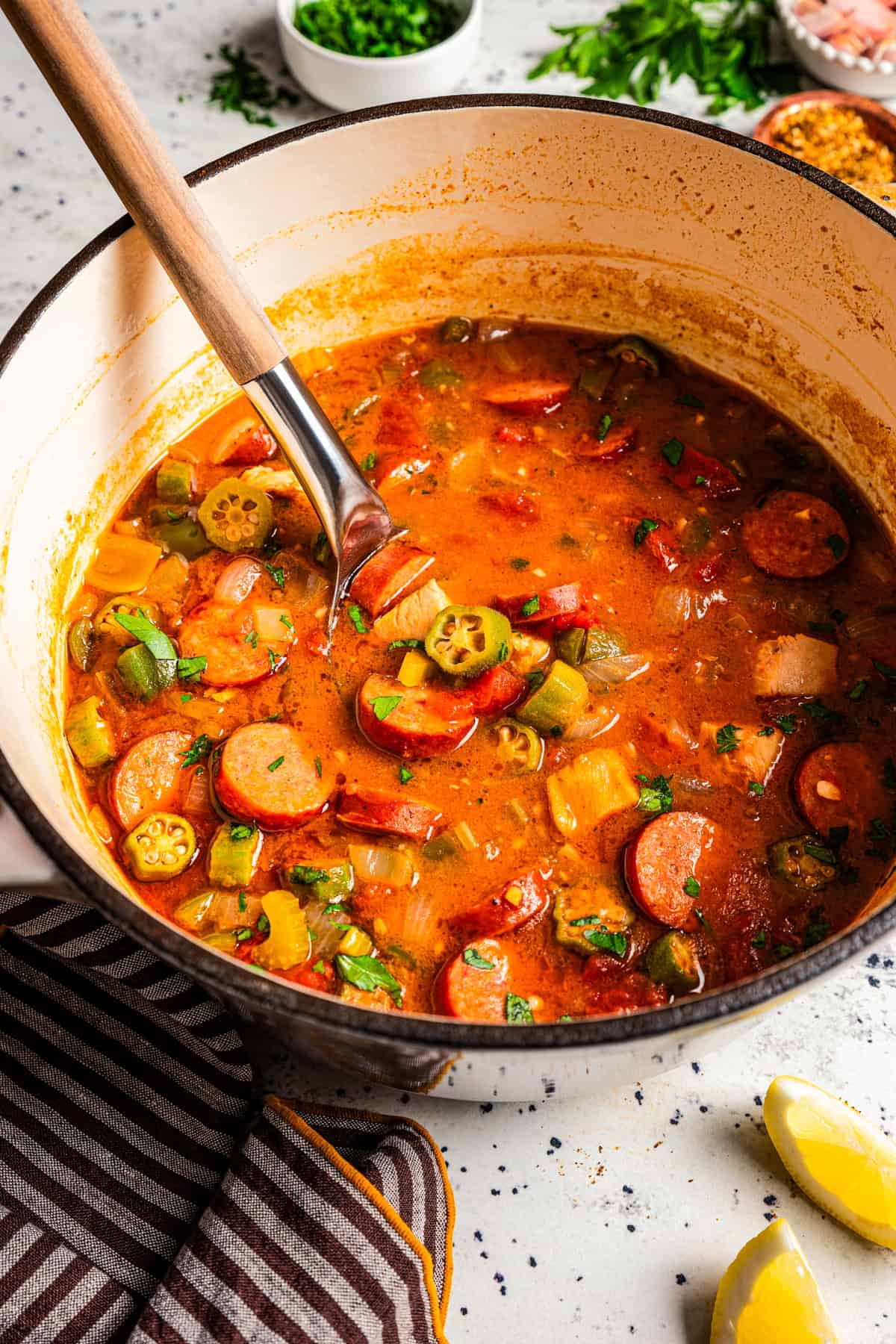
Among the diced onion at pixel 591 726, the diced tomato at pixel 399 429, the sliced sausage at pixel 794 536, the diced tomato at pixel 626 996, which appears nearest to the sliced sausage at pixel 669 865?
the diced tomato at pixel 626 996

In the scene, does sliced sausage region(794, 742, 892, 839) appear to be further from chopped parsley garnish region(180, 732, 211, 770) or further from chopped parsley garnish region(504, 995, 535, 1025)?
chopped parsley garnish region(180, 732, 211, 770)

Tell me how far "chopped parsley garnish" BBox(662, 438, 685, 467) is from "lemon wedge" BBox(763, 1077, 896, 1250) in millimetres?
1486

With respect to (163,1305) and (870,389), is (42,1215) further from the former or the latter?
(870,389)

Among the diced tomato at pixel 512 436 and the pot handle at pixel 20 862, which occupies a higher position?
the pot handle at pixel 20 862

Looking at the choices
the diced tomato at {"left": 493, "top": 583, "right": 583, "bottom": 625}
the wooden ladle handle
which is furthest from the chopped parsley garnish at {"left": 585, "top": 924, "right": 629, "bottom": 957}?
the wooden ladle handle

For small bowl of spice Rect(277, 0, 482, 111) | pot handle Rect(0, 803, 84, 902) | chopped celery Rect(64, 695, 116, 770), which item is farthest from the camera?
small bowl of spice Rect(277, 0, 482, 111)

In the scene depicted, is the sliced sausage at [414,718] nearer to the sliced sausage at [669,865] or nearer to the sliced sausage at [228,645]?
the sliced sausage at [228,645]

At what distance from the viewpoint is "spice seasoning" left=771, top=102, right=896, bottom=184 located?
12.5 ft

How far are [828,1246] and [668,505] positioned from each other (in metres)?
1.68

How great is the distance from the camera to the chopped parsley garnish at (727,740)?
8.84 feet

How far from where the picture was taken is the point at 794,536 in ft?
9.82

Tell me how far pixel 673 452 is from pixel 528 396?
404 mm

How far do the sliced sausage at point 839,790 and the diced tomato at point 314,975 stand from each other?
3.43 feet

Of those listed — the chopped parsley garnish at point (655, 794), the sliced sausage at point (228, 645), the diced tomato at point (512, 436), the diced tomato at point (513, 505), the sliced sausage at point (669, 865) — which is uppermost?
the sliced sausage at point (228, 645)
